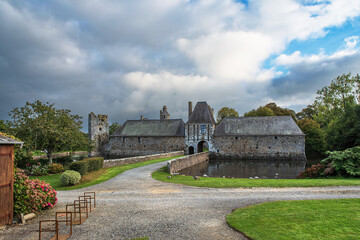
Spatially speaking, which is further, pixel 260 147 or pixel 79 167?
pixel 260 147

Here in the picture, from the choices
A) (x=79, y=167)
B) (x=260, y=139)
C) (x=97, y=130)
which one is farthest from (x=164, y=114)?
(x=79, y=167)

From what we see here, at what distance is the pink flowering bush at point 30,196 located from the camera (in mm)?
7445

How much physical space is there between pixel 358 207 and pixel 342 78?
32127 mm

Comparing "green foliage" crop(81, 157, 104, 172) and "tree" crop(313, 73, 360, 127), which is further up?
"tree" crop(313, 73, 360, 127)

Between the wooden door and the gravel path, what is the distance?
515 mm

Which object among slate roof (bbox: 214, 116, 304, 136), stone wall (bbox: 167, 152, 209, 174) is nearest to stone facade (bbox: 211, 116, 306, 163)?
slate roof (bbox: 214, 116, 304, 136)

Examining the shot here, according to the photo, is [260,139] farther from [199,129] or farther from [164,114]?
[164,114]

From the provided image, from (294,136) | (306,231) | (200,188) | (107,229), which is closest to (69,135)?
(200,188)

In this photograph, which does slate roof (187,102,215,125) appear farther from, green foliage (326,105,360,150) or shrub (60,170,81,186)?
shrub (60,170,81,186)

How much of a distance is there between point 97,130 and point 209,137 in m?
20.3

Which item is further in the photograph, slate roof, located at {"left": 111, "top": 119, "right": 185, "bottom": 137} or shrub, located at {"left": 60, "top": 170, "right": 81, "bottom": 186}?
slate roof, located at {"left": 111, "top": 119, "right": 185, "bottom": 137}

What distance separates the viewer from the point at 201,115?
34.6m

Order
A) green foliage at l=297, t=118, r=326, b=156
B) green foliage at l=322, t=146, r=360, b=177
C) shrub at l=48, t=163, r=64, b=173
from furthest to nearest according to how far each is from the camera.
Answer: green foliage at l=297, t=118, r=326, b=156 < shrub at l=48, t=163, r=64, b=173 < green foliage at l=322, t=146, r=360, b=177

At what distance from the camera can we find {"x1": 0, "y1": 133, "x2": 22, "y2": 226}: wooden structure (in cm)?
677
